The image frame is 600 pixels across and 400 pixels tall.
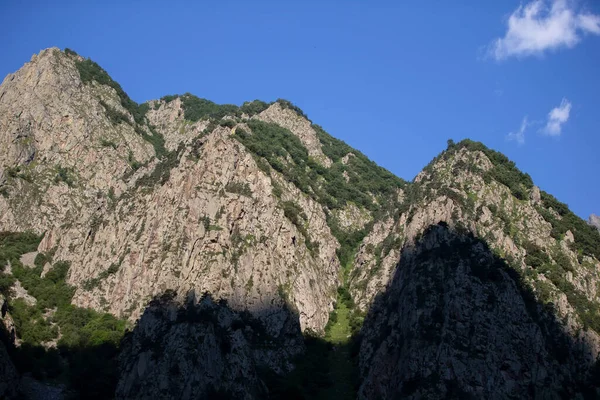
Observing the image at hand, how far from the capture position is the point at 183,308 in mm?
83812

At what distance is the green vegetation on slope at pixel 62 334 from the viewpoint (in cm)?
8150

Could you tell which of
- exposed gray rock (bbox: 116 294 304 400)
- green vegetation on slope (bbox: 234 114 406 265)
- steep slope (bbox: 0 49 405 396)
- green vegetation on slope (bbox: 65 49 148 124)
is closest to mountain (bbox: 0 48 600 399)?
exposed gray rock (bbox: 116 294 304 400)

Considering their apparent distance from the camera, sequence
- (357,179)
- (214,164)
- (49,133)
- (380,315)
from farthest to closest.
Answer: (357,179) < (49,133) < (214,164) < (380,315)

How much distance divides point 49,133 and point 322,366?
72.4m

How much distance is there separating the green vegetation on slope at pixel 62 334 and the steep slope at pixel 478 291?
2995cm

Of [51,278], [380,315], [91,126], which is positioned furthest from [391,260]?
[91,126]

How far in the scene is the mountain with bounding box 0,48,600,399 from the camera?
78.5 meters

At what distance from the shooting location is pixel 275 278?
3691 inches

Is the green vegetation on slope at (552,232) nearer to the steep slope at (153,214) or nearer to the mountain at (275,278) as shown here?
the mountain at (275,278)

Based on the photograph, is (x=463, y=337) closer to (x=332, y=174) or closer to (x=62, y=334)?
(x=62, y=334)

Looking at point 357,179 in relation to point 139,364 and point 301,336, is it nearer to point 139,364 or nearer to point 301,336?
point 301,336

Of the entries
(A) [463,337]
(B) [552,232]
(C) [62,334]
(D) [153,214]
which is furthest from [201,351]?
(B) [552,232]

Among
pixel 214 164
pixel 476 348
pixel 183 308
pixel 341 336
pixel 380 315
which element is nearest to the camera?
pixel 476 348

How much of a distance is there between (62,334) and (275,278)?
27.4 m
